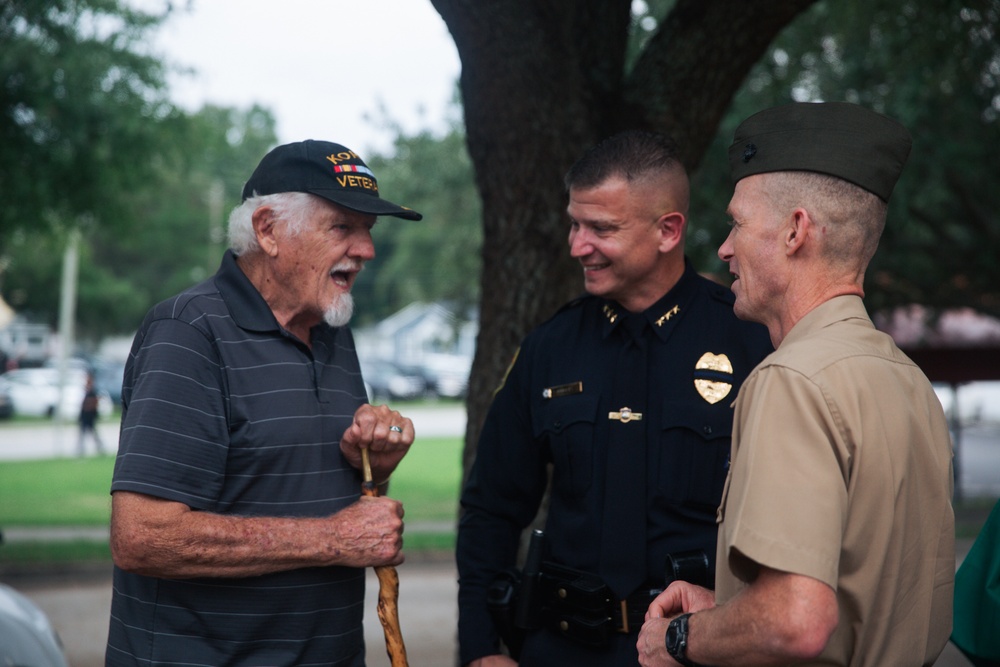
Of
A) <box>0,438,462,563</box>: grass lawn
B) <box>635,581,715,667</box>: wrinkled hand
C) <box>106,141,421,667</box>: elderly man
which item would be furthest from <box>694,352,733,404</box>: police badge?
<box>0,438,462,563</box>: grass lawn

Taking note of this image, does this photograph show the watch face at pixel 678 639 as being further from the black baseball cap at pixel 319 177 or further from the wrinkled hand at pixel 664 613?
the black baseball cap at pixel 319 177

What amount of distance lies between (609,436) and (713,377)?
34 cm

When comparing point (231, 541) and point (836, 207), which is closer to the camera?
point (836, 207)

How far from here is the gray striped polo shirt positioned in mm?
2600

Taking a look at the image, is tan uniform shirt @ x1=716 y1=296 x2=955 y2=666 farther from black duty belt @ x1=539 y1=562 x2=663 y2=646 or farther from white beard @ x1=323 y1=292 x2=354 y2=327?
white beard @ x1=323 y1=292 x2=354 y2=327

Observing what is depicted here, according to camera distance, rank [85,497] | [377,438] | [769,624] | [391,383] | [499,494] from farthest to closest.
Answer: [391,383]
[85,497]
[499,494]
[377,438]
[769,624]

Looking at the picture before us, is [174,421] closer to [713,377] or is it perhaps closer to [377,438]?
[377,438]

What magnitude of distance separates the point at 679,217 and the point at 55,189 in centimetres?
964

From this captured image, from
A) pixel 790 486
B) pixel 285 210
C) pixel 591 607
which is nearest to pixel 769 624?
pixel 790 486

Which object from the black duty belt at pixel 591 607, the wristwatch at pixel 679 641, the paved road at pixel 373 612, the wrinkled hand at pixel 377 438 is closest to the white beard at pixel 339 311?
the wrinkled hand at pixel 377 438

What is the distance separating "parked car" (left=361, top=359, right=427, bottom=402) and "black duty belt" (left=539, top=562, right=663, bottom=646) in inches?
1357

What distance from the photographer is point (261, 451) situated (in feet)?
9.05

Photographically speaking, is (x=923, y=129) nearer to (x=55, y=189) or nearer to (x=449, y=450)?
(x=55, y=189)

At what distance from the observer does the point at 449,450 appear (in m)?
23.0
